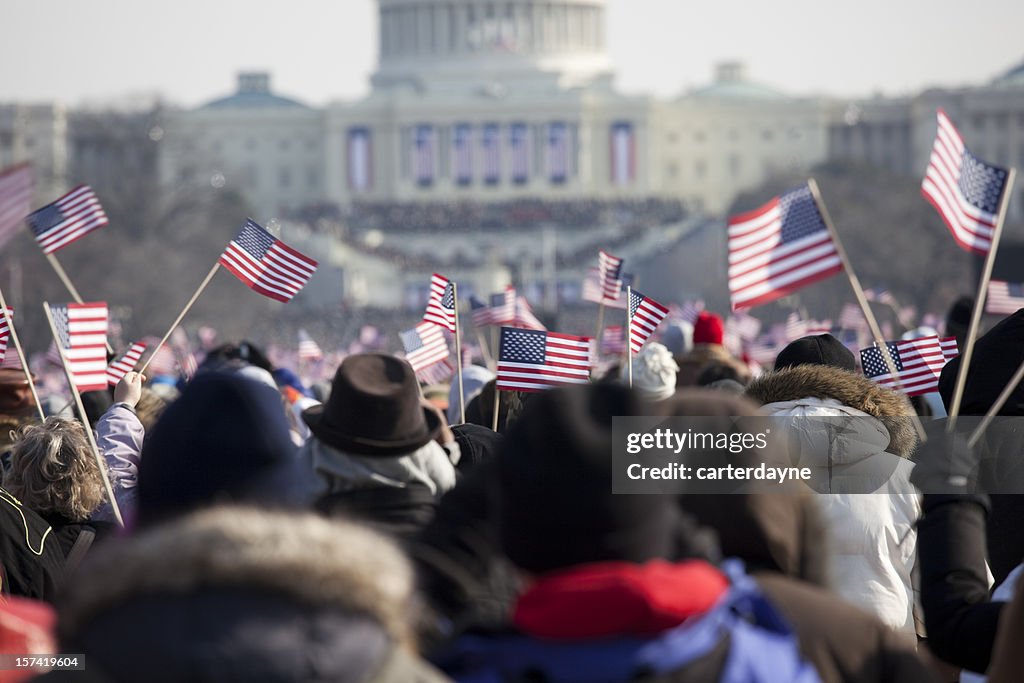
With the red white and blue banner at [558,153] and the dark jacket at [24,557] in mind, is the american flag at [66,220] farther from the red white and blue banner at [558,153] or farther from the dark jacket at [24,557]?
the red white and blue banner at [558,153]

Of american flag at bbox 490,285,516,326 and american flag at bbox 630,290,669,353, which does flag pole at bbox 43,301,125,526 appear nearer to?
american flag at bbox 630,290,669,353

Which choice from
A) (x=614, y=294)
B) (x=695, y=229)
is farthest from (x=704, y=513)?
(x=695, y=229)

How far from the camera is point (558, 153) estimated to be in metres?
108

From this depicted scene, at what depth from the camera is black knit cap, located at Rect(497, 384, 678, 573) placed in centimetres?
320

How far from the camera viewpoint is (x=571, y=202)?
97.7 m

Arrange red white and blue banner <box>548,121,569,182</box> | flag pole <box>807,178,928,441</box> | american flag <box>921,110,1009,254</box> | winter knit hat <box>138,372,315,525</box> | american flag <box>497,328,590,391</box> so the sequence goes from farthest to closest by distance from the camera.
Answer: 1. red white and blue banner <box>548,121,569,182</box>
2. american flag <box>497,328,590,391</box>
3. american flag <box>921,110,1009,254</box>
4. flag pole <box>807,178,928,441</box>
5. winter knit hat <box>138,372,315,525</box>

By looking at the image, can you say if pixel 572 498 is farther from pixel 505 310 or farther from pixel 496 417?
pixel 505 310

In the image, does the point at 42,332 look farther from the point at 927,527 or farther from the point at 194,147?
the point at 194,147

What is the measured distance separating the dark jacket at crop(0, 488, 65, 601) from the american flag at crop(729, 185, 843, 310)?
2.45 metres

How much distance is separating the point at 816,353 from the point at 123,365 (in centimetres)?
465

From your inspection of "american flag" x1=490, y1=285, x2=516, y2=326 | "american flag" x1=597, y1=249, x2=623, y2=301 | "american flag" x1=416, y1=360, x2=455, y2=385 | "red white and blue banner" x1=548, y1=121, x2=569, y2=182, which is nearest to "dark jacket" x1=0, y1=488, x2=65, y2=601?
"american flag" x1=597, y1=249, x2=623, y2=301

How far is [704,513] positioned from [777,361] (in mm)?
3483
